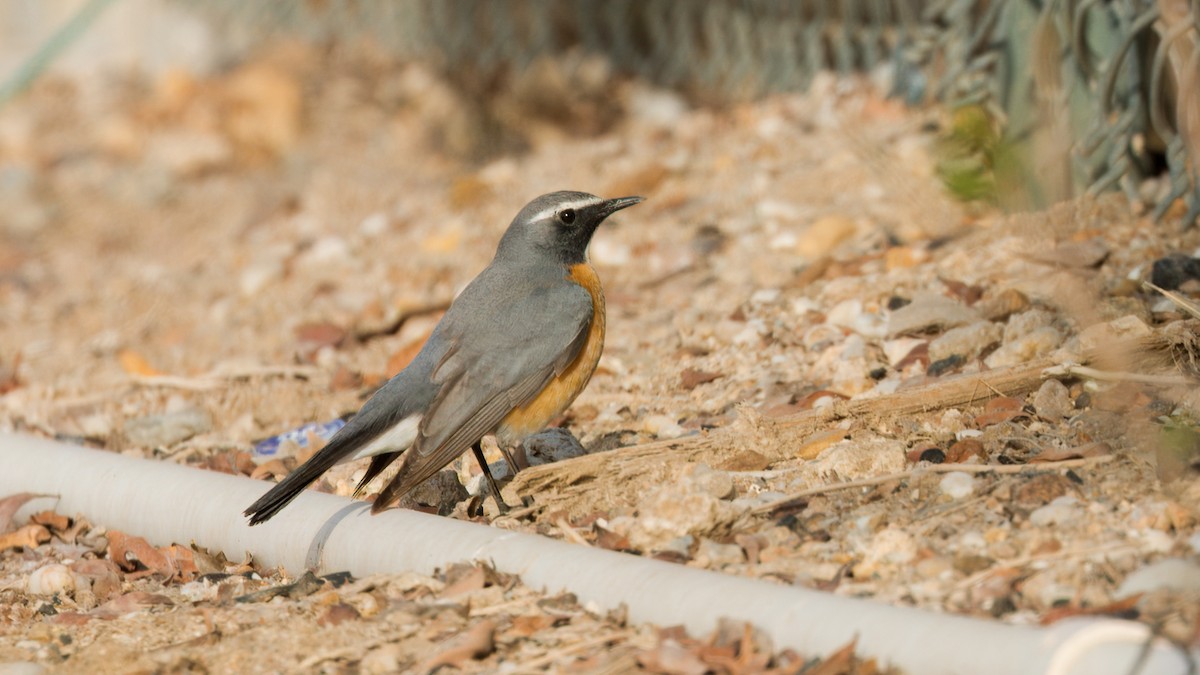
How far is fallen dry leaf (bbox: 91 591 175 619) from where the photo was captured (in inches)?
165

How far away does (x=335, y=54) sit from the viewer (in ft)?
37.7

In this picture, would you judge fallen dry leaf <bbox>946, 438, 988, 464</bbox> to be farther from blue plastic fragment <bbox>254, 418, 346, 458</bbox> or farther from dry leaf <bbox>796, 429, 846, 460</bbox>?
blue plastic fragment <bbox>254, 418, 346, 458</bbox>

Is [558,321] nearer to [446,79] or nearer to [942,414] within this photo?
[942,414]

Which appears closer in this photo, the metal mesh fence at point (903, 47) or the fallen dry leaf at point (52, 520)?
the fallen dry leaf at point (52, 520)

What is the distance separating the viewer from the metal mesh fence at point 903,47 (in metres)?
6.12

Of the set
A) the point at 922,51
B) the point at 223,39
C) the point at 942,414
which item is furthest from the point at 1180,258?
the point at 223,39

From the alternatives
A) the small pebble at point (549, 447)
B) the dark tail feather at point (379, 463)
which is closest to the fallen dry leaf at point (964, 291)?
the small pebble at point (549, 447)

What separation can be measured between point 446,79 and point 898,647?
8598 mm

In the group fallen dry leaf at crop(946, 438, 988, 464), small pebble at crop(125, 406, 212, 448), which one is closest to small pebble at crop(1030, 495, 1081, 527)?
fallen dry leaf at crop(946, 438, 988, 464)

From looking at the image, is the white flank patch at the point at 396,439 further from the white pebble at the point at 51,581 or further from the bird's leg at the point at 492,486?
the white pebble at the point at 51,581

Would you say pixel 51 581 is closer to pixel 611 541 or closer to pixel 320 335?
pixel 611 541

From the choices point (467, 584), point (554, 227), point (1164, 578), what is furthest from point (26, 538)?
point (1164, 578)

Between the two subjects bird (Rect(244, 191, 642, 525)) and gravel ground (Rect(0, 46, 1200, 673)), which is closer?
gravel ground (Rect(0, 46, 1200, 673))

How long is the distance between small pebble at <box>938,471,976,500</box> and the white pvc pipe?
842 millimetres
